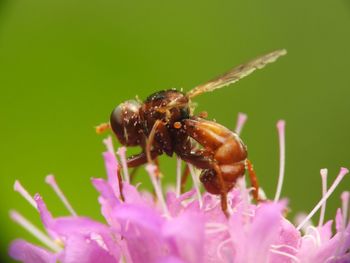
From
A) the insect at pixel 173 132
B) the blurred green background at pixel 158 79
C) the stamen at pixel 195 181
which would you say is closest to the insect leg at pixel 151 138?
the insect at pixel 173 132

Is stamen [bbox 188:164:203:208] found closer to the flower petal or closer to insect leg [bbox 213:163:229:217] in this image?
insect leg [bbox 213:163:229:217]

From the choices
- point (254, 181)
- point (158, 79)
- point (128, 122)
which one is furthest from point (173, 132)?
point (158, 79)

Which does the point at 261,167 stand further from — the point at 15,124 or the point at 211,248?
the point at 211,248

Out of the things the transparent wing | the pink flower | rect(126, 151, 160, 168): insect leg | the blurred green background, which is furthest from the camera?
the blurred green background

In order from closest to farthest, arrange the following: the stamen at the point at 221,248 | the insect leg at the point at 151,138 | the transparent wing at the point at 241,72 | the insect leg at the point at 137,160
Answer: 1. the stamen at the point at 221,248
2. the insect leg at the point at 151,138
3. the insect leg at the point at 137,160
4. the transparent wing at the point at 241,72

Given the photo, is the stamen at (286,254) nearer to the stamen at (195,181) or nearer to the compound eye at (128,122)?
the stamen at (195,181)

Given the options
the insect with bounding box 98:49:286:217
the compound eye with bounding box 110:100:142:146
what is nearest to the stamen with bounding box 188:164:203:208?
the insect with bounding box 98:49:286:217

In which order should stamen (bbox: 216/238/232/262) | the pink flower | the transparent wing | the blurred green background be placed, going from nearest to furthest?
the pink flower
stamen (bbox: 216/238/232/262)
the transparent wing
the blurred green background
